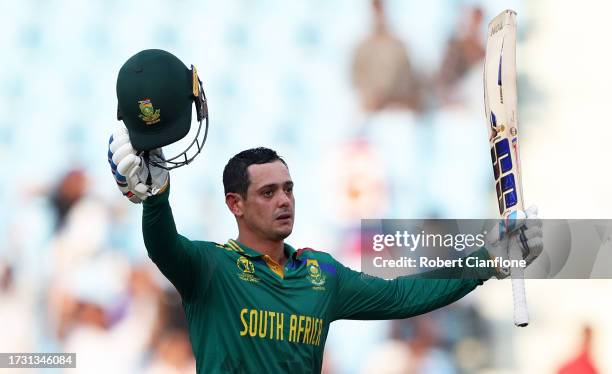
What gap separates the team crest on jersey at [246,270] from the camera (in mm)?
3088

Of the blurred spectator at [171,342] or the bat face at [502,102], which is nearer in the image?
the bat face at [502,102]

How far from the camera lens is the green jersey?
2961 mm

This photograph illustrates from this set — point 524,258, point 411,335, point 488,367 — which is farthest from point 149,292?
point 524,258

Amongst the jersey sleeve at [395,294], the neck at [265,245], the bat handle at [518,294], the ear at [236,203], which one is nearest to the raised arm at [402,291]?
the jersey sleeve at [395,294]

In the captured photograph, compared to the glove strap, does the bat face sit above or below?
above

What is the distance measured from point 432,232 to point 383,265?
25.4 inches

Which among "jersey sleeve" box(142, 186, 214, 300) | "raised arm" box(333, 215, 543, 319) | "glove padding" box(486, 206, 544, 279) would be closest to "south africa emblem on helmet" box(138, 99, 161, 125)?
"jersey sleeve" box(142, 186, 214, 300)

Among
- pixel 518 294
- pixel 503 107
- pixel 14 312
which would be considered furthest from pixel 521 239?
pixel 14 312

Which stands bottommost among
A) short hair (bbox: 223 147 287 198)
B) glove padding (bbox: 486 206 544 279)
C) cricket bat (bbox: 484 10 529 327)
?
glove padding (bbox: 486 206 544 279)

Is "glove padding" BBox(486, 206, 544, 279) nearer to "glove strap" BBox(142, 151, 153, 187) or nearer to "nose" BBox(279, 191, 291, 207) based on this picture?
"nose" BBox(279, 191, 291, 207)

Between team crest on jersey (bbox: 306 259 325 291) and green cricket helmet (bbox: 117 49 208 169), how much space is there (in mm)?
744

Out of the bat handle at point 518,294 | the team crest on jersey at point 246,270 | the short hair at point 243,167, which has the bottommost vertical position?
the bat handle at point 518,294

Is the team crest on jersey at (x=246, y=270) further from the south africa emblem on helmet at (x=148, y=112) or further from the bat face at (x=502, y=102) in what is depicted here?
the bat face at (x=502, y=102)

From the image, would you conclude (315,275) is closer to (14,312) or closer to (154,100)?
(154,100)
